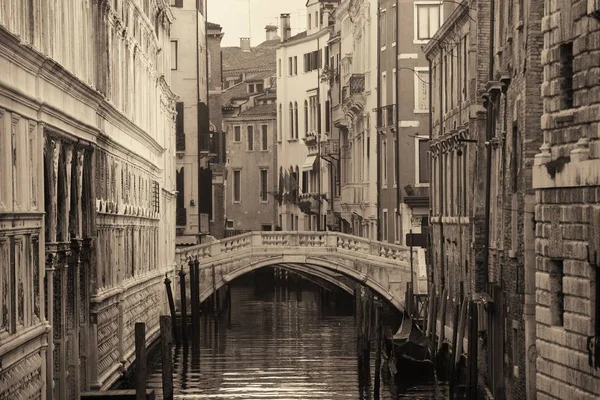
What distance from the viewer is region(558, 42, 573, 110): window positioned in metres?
16.4

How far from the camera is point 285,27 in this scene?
78.6m

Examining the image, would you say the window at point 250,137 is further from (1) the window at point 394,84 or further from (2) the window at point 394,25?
(2) the window at point 394,25

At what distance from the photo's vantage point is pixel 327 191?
63.1 m

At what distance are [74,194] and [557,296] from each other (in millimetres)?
7568

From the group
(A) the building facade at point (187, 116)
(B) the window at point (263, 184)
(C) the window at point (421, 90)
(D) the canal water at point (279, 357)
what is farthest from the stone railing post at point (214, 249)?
(B) the window at point (263, 184)

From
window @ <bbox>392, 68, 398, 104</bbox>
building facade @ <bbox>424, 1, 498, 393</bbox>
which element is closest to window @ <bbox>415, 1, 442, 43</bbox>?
window @ <bbox>392, 68, 398, 104</bbox>

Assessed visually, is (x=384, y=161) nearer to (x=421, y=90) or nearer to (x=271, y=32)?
(x=421, y=90)

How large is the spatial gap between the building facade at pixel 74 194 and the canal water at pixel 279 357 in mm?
1599

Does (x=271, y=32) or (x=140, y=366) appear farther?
(x=271, y=32)

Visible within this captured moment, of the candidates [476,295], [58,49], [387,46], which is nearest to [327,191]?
[387,46]

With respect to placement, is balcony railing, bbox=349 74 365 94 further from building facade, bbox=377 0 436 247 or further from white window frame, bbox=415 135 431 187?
white window frame, bbox=415 135 431 187

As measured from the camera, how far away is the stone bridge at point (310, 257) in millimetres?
42188

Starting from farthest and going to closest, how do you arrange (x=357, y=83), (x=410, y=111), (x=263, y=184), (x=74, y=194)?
(x=263, y=184) < (x=357, y=83) < (x=410, y=111) < (x=74, y=194)

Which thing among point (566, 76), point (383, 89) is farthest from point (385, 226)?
point (566, 76)
